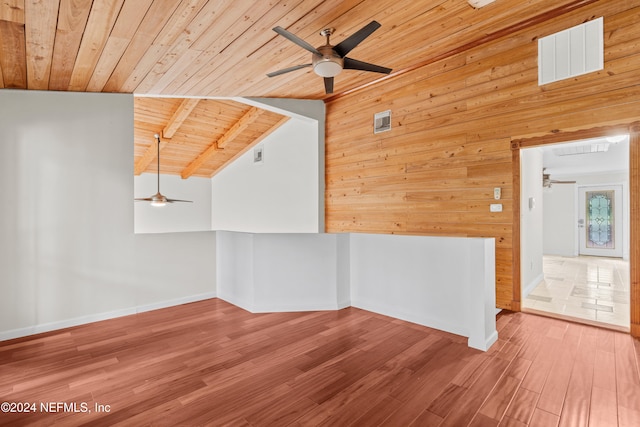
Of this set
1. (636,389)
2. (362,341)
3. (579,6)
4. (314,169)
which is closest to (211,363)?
(362,341)

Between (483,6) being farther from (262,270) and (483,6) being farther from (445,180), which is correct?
(262,270)

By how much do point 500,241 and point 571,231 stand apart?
7.17 meters

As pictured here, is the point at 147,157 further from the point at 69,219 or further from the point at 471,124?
the point at 471,124

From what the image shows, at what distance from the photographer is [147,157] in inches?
297

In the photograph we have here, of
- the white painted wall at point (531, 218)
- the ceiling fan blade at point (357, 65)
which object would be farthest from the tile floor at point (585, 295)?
the ceiling fan blade at point (357, 65)

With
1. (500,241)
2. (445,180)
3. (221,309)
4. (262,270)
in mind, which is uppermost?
(445,180)

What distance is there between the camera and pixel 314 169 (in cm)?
601

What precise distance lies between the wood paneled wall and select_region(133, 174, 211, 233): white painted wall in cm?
578

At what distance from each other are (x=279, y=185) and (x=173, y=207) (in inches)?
160

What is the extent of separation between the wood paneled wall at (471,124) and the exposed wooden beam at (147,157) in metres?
4.25

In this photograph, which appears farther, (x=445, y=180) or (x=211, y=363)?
(x=445, y=180)

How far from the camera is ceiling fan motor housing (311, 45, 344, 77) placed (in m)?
2.88

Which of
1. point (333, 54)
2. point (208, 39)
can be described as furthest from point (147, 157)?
point (333, 54)

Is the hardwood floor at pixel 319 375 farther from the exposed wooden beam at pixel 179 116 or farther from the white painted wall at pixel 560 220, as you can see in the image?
the white painted wall at pixel 560 220
